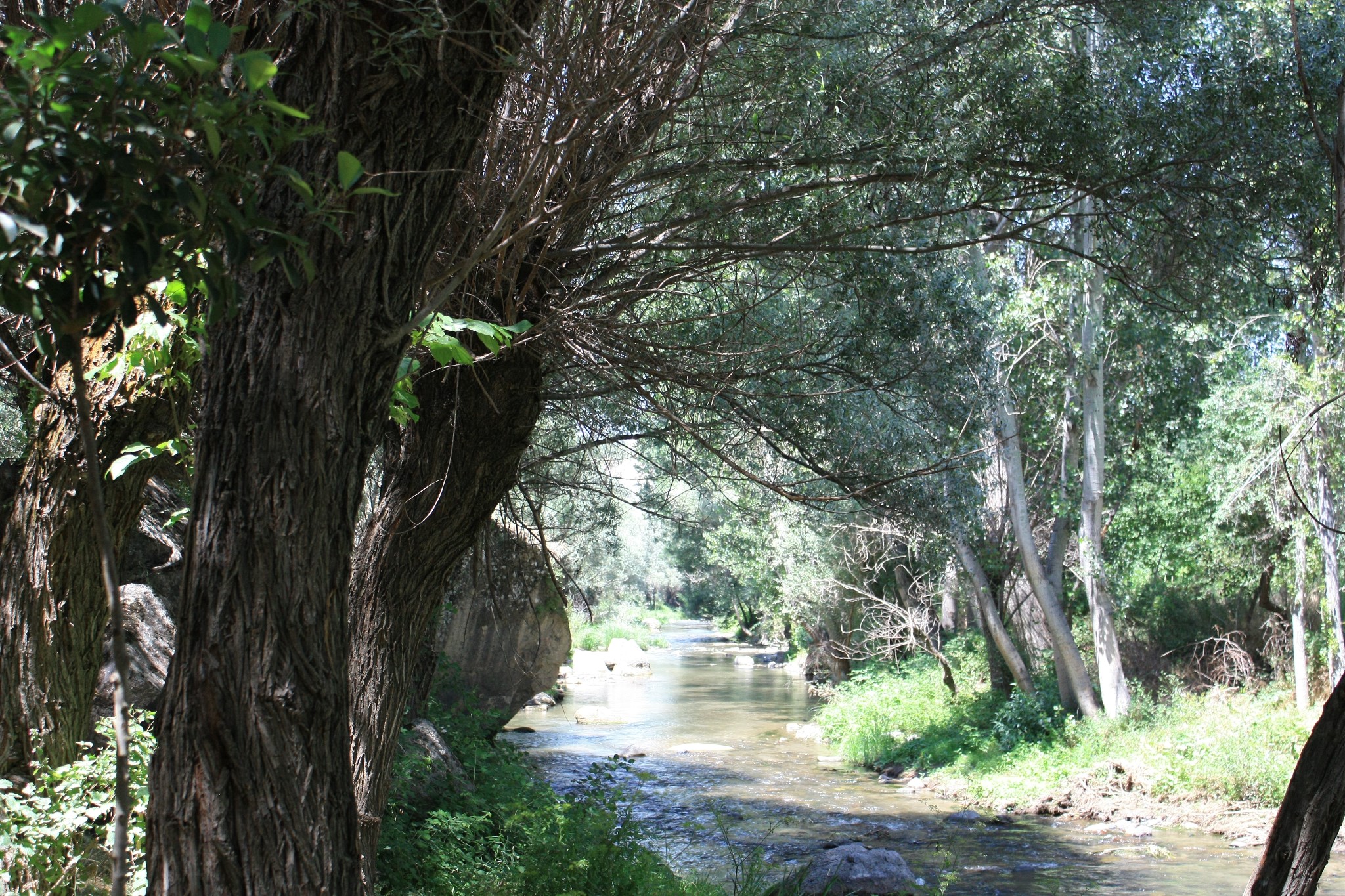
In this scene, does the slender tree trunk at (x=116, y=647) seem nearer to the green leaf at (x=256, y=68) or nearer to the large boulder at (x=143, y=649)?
the green leaf at (x=256, y=68)

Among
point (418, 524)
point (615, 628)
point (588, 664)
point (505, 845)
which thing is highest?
point (418, 524)

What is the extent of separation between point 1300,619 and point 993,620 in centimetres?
433

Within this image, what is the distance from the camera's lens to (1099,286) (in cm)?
1401

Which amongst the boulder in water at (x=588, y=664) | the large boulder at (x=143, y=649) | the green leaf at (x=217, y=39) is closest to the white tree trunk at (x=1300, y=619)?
the large boulder at (x=143, y=649)

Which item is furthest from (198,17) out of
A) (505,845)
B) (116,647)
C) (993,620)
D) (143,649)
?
(993,620)

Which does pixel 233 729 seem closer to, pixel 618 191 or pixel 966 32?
pixel 618 191

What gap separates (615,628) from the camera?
128 ft

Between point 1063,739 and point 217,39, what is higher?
point 217,39

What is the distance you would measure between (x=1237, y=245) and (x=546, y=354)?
3.74 m

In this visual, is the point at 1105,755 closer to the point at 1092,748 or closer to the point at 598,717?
the point at 1092,748

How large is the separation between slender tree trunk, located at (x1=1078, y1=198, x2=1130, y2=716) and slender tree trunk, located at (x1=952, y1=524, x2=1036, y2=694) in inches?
60.3

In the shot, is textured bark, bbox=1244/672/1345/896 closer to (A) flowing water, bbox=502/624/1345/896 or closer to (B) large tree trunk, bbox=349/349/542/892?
(B) large tree trunk, bbox=349/349/542/892

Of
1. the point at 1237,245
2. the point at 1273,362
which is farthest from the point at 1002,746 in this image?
the point at 1237,245

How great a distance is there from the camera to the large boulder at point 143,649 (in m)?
5.94
